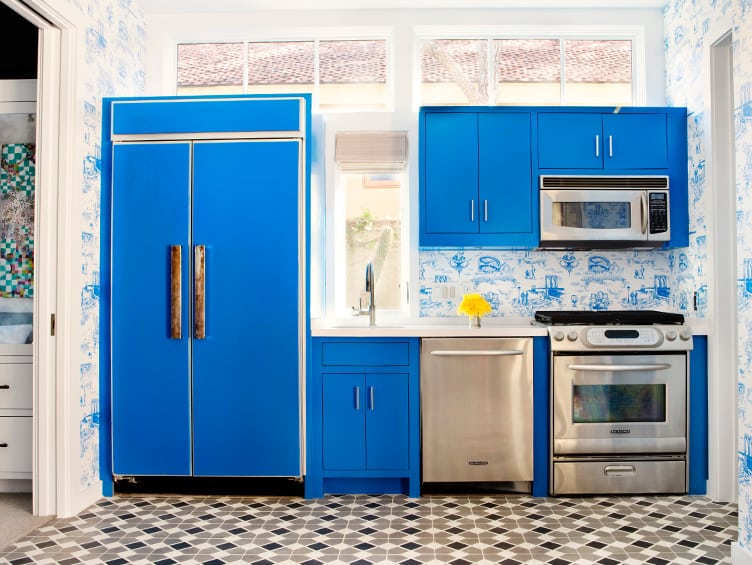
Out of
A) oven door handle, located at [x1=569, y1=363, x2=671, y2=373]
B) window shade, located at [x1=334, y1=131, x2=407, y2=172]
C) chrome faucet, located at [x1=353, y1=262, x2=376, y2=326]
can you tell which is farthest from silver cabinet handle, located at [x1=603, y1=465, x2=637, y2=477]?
window shade, located at [x1=334, y1=131, x2=407, y2=172]

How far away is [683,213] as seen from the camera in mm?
3449

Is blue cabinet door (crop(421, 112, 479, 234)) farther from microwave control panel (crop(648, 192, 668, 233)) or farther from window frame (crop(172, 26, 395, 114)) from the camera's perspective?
microwave control panel (crop(648, 192, 668, 233))

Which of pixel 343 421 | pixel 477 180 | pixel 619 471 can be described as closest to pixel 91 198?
pixel 343 421

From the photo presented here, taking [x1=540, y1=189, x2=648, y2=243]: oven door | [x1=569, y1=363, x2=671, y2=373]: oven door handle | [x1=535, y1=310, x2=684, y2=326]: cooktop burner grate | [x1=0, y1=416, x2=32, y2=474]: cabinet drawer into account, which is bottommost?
[x1=0, y1=416, x2=32, y2=474]: cabinet drawer

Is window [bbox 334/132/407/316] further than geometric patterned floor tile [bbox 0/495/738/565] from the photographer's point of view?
Yes

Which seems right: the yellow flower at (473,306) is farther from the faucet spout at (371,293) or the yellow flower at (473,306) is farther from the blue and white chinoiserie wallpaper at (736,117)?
the blue and white chinoiserie wallpaper at (736,117)

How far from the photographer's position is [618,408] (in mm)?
3125

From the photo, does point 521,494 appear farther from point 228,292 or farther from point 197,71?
point 197,71

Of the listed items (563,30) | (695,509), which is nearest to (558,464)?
(695,509)

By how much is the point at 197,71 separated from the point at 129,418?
7.59ft

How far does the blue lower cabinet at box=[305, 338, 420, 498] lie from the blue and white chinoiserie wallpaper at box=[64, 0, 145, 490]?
3.82 feet

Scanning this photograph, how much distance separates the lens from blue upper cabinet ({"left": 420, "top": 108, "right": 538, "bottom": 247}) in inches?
136

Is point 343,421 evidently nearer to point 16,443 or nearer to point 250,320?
point 250,320

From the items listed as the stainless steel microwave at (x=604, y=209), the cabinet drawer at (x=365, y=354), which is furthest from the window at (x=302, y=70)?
the cabinet drawer at (x=365, y=354)
